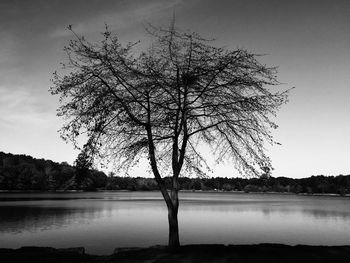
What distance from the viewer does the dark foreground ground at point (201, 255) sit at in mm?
13126

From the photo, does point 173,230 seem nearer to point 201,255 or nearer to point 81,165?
point 201,255

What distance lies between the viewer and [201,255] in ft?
44.0

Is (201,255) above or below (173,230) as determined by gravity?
below

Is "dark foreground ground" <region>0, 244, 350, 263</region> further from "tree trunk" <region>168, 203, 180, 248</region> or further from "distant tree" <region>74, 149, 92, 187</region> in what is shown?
"distant tree" <region>74, 149, 92, 187</region>

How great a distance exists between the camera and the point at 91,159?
1572 cm

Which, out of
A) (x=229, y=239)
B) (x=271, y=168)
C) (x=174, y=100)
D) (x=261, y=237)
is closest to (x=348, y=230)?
(x=261, y=237)

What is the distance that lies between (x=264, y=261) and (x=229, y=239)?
30317mm

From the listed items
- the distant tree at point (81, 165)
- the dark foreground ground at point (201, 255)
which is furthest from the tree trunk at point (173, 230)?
the distant tree at point (81, 165)

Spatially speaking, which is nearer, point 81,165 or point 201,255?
point 201,255

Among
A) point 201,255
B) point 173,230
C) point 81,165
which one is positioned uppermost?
point 81,165

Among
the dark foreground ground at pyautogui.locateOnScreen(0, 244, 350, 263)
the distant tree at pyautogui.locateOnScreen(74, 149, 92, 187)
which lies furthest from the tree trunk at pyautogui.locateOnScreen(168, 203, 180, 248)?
the distant tree at pyautogui.locateOnScreen(74, 149, 92, 187)

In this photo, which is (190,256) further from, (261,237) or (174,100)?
(261,237)

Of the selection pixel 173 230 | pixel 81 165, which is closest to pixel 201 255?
pixel 173 230

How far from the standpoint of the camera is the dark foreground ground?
1313 cm
